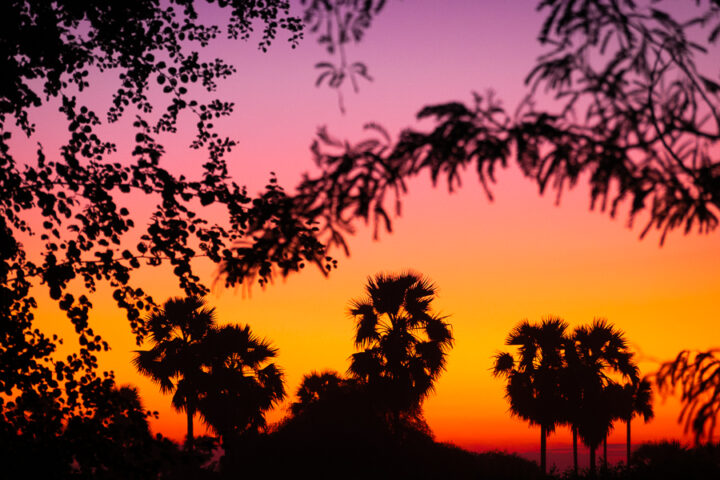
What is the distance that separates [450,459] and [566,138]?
25.3 meters

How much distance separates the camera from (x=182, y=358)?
26312 mm

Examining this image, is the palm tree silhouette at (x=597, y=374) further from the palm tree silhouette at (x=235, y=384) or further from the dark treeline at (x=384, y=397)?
the palm tree silhouette at (x=235, y=384)

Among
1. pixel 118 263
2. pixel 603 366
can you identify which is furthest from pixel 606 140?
pixel 603 366

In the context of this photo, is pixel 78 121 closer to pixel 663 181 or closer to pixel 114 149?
pixel 114 149

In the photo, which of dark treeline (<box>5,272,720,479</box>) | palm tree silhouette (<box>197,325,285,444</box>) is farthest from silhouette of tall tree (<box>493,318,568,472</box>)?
palm tree silhouette (<box>197,325,285,444</box>)

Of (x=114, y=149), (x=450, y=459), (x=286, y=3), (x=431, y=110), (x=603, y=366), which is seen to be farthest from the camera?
(x=603, y=366)

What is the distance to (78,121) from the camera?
376 inches

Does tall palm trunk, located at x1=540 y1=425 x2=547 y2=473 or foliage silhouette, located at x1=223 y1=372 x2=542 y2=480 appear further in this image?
tall palm trunk, located at x1=540 y1=425 x2=547 y2=473

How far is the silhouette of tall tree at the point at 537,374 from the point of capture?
30.6 m

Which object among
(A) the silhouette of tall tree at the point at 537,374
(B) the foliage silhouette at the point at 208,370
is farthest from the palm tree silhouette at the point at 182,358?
(A) the silhouette of tall tree at the point at 537,374

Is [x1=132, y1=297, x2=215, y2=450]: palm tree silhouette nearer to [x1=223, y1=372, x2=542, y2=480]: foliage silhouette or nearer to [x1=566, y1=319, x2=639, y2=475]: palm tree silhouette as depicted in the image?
[x1=223, y1=372, x2=542, y2=480]: foliage silhouette

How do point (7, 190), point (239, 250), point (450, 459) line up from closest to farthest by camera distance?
point (239, 250) < point (7, 190) < point (450, 459)

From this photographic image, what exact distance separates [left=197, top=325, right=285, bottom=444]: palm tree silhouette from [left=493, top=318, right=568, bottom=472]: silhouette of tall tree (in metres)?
10.1

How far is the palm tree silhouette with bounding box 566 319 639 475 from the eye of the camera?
30.2 metres
